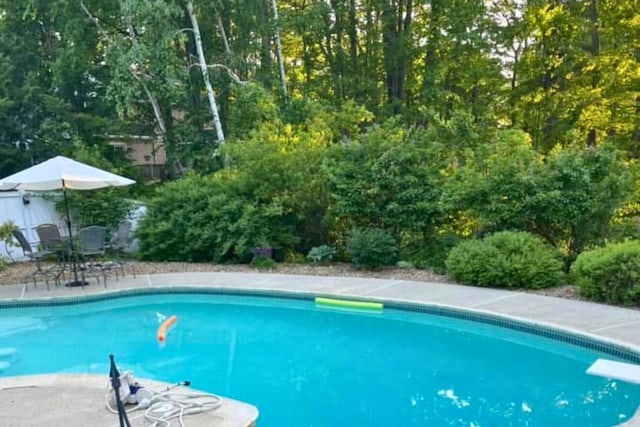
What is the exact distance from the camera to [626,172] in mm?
8062

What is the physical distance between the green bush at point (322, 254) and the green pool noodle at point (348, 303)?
7.41 ft

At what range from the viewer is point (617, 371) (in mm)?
4688

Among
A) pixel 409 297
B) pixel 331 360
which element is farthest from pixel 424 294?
pixel 331 360

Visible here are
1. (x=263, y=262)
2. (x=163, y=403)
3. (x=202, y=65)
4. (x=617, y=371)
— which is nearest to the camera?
(x=163, y=403)

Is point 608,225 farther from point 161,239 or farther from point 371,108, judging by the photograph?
point 371,108

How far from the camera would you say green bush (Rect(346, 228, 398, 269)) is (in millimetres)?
9148

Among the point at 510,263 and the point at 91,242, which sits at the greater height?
the point at 91,242

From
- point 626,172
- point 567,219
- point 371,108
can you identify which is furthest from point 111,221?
point 626,172

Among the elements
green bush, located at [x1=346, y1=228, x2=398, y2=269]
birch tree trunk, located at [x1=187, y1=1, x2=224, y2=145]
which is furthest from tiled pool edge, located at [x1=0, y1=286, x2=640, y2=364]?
birch tree trunk, located at [x1=187, y1=1, x2=224, y2=145]

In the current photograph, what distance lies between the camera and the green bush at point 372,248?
30.0ft

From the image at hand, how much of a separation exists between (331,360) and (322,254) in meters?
4.05

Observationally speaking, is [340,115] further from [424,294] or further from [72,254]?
[72,254]

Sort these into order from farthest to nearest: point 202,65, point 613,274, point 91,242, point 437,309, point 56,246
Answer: point 202,65, point 56,246, point 91,242, point 437,309, point 613,274

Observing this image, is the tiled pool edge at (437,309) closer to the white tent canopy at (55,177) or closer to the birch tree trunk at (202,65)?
the white tent canopy at (55,177)
